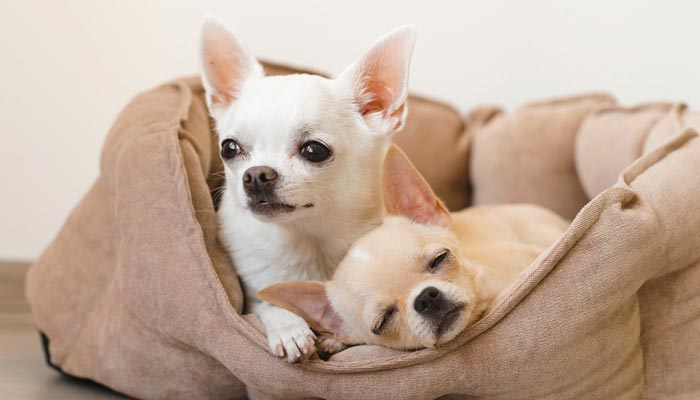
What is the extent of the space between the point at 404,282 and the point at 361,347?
0.50ft

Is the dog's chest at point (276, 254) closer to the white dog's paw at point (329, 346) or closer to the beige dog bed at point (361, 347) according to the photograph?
the beige dog bed at point (361, 347)

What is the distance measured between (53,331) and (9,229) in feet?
3.05

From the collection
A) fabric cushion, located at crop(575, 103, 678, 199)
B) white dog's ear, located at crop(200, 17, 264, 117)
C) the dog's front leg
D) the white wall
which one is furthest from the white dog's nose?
the white wall

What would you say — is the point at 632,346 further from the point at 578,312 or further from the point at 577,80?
the point at 577,80

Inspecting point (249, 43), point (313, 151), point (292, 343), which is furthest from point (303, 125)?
point (249, 43)

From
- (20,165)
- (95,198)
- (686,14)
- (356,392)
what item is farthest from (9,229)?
(686,14)

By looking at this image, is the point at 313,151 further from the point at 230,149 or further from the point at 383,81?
the point at 383,81

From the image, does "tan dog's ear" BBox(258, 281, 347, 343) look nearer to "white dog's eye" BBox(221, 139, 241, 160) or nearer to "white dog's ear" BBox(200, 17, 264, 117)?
"white dog's eye" BBox(221, 139, 241, 160)

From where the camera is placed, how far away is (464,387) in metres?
1.25

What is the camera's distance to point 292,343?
1291 mm

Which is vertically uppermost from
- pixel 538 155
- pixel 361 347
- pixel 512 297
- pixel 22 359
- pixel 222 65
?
pixel 222 65

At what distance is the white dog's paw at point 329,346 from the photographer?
1.36 metres

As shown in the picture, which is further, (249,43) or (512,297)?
(249,43)

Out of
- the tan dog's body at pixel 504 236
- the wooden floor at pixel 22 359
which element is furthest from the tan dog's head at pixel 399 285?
the wooden floor at pixel 22 359
